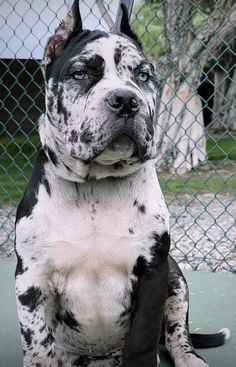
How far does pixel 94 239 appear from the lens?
231 cm

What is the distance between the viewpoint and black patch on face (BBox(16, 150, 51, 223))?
7.72ft

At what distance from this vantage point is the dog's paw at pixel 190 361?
2.62 meters

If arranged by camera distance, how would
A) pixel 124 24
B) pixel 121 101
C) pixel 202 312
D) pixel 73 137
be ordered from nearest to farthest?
pixel 121 101, pixel 73 137, pixel 124 24, pixel 202 312

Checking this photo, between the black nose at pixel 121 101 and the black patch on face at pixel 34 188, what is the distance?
420 millimetres

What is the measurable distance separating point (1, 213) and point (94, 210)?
560 cm

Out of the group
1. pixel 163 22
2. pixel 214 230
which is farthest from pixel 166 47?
pixel 214 230

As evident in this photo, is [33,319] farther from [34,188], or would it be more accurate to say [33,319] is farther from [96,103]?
[96,103]

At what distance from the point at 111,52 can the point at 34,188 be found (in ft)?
1.81

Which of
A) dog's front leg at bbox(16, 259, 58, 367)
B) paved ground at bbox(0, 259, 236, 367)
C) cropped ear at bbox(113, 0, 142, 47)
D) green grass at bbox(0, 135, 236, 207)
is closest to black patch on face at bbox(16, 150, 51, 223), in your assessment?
dog's front leg at bbox(16, 259, 58, 367)

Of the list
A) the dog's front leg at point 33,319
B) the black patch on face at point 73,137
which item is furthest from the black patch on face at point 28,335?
the black patch on face at point 73,137

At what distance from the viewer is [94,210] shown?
2355 mm

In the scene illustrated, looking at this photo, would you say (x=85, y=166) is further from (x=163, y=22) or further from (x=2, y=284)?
(x=163, y=22)

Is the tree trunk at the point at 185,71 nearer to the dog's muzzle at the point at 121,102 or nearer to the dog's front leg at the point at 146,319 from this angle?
the dog's front leg at the point at 146,319

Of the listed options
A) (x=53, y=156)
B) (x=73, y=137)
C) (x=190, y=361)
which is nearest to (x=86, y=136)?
(x=73, y=137)
